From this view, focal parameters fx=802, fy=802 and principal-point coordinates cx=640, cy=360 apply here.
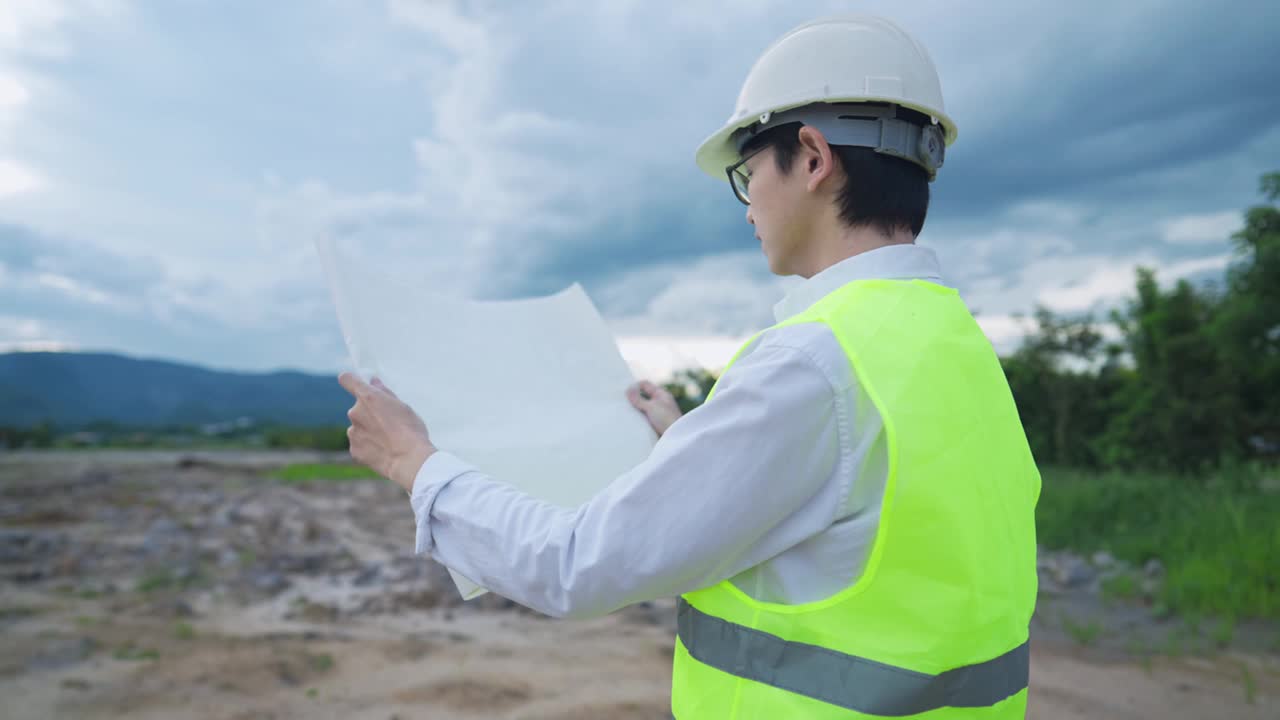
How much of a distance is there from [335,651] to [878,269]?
17.3 feet

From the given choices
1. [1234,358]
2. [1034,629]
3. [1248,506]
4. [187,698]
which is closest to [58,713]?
[187,698]

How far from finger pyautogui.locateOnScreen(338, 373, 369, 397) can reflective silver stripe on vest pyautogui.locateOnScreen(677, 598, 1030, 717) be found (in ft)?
2.39

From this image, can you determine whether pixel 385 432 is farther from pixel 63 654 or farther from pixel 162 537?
pixel 162 537

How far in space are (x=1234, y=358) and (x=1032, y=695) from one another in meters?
10.5

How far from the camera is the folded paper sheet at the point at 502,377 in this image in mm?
1583

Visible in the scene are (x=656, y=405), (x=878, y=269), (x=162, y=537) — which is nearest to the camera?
(x=878, y=269)

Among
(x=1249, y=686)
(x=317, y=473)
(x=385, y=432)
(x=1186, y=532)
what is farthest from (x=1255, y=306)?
(x=317, y=473)

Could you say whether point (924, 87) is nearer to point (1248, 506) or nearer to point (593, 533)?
point (593, 533)

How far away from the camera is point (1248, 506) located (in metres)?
8.34

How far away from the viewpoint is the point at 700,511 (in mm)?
1084

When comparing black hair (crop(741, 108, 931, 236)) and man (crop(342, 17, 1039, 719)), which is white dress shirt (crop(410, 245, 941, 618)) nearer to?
man (crop(342, 17, 1039, 719))

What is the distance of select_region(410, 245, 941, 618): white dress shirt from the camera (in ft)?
3.57

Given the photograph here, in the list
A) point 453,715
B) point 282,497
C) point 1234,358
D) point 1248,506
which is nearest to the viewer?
point 453,715

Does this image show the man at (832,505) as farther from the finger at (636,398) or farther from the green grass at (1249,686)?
the green grass at (1249,686)
